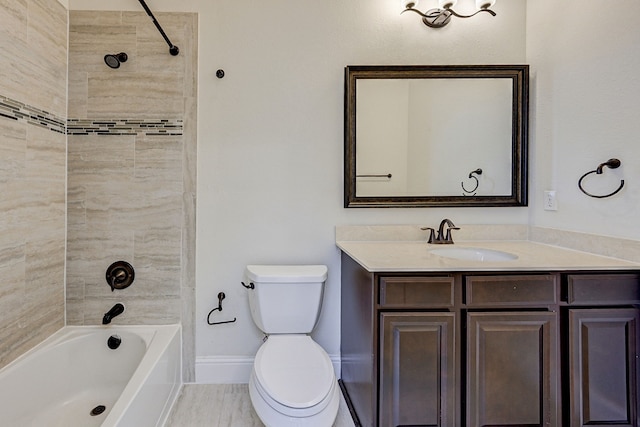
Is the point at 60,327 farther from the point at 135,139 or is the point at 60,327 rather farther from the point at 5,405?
the point at 135,139

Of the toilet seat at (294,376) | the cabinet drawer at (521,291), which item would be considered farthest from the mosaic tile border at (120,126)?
the cabinet drawer at (521,291)

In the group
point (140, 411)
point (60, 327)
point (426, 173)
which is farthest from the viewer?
point (426, 173)

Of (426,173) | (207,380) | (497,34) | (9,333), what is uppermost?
(497,34)

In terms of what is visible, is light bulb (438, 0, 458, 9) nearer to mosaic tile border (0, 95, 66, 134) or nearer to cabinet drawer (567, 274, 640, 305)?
cabinet drawer (567, 274, 640, 305)

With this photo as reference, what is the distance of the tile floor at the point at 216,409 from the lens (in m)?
1.58

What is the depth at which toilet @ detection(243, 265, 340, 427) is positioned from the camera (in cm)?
128

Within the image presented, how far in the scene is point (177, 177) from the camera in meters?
1.87

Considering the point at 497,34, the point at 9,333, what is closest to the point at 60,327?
the point at 9,333

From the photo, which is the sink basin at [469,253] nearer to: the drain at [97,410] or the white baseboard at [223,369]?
the white baseboard at [223,369]

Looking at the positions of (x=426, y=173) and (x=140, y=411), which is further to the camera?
(x=426, y=173)

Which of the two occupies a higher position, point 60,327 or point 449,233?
point 449,233

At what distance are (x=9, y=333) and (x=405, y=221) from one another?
2.08m

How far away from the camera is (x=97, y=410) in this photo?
1562mm

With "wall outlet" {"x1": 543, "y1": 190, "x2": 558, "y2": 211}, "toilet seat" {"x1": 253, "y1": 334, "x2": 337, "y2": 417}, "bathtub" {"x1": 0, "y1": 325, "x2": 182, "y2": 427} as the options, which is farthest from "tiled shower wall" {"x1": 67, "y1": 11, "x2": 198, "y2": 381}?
"wall outlet" {"x1": 543, "y1": 190, "x2": 558, "y2": 211}
